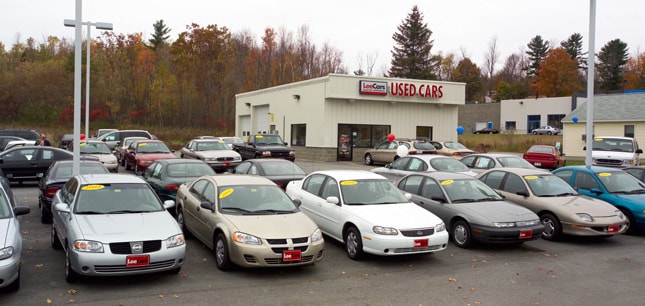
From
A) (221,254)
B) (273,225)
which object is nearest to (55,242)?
(221,254)

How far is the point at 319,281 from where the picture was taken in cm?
769

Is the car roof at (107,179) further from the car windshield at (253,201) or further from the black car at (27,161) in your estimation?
the black car at (27,161)

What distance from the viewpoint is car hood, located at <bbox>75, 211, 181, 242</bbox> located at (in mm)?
7062

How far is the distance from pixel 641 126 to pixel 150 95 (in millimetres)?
51826

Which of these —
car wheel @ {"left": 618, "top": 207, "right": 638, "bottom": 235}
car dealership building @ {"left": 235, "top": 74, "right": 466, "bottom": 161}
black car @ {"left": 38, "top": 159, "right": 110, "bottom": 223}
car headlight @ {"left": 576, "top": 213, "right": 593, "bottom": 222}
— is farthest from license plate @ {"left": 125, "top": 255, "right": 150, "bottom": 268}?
car dealership building @ {"left": 235, "top": 74, "right": 466, "bottom": 161}

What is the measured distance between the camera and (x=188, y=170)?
13.1m

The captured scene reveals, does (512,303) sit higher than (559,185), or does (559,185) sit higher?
(559,185)

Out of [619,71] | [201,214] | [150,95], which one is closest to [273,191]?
[201,214]

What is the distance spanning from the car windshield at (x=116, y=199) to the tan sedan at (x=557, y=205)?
309 inches

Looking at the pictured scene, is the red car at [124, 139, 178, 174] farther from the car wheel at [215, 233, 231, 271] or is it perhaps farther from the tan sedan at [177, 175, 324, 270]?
the car wheel at [215, 233, 231, 271]

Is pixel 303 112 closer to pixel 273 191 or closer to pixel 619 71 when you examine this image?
pixel 273 191

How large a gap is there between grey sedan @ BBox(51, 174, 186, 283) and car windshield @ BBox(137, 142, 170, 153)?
43.9ft

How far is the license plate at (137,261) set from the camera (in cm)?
686

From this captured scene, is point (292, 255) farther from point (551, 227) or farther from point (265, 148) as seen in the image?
point (265, 148)
